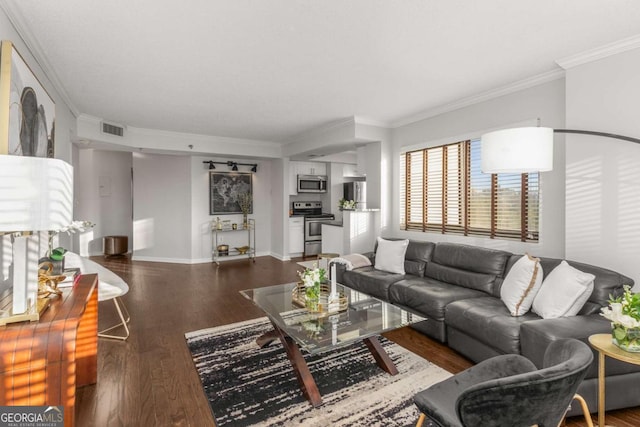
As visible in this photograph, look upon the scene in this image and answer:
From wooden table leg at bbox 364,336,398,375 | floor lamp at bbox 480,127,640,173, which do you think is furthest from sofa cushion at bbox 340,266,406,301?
floor lamp at bbox 480,127,640,173

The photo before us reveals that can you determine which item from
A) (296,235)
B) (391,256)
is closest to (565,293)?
(391,256)

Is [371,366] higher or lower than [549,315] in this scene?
lower

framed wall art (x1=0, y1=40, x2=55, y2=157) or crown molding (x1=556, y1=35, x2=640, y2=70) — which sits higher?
crown molding (x1=556, y1=35, x2=640, y2=70)

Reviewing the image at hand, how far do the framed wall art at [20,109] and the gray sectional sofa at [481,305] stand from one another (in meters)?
3.41

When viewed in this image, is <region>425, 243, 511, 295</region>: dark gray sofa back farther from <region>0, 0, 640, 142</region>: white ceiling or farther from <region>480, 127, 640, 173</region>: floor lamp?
<region>0, 0, 640, 142</region>: white ceiling

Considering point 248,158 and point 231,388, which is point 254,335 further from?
point 248,158

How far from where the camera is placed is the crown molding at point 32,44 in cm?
217

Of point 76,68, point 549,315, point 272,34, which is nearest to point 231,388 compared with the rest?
point 549,315

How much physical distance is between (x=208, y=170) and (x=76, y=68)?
4.09 m

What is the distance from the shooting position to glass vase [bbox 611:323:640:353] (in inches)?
67.9

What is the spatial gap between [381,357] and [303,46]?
8.73 ft

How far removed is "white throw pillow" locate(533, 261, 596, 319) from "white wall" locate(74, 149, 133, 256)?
351 inches

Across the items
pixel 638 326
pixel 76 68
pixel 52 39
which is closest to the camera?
pixel 638 326

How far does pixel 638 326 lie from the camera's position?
5.57ft
